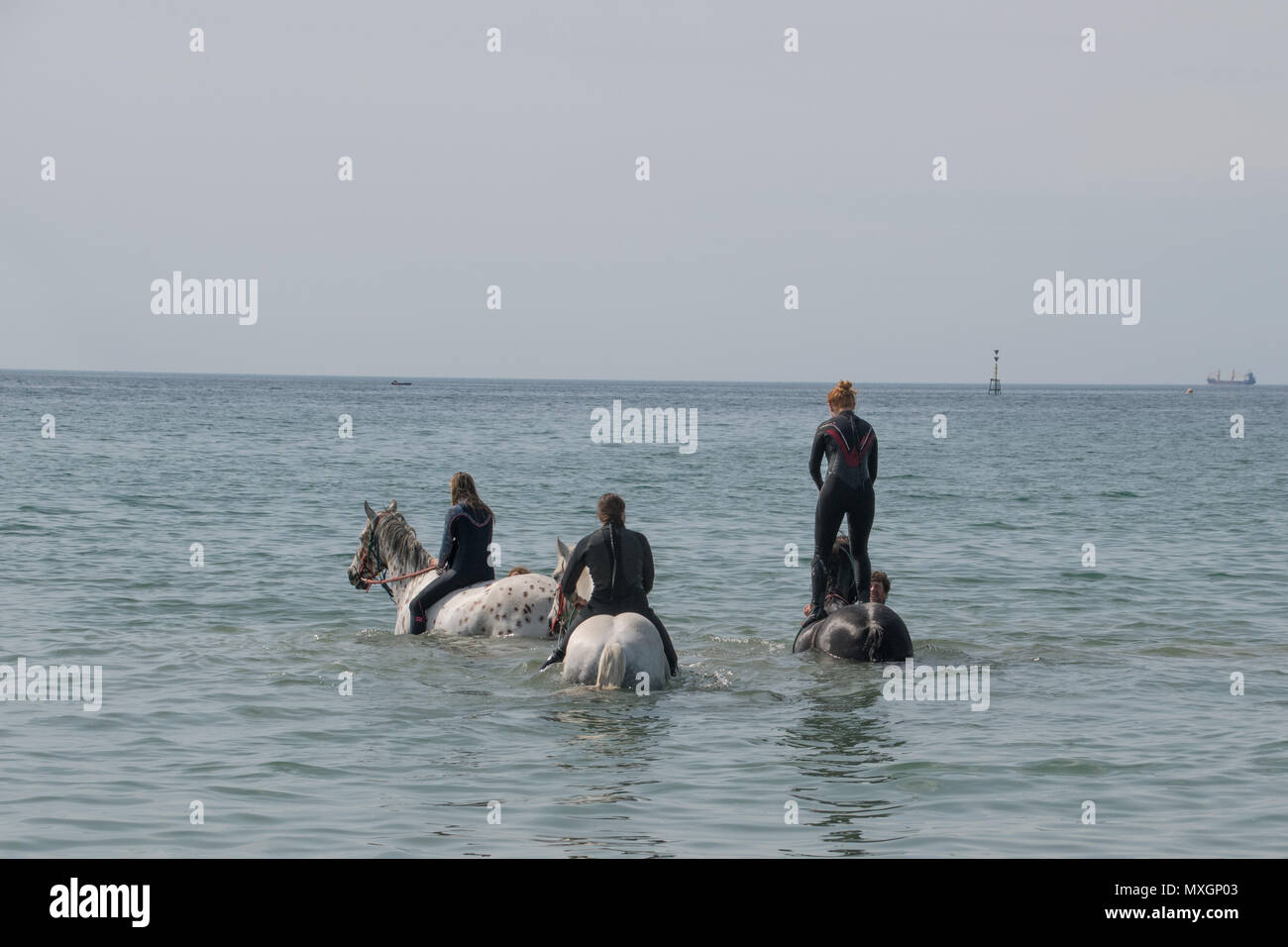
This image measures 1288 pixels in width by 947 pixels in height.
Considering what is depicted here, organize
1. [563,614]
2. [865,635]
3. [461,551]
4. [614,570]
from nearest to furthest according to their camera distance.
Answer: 1. [614,570]
2. [563,614]
3. [865,635]
4. [461,551]

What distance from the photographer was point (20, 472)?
40.8 metres

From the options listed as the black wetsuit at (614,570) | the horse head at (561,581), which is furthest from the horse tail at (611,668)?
the horse head at (561,581)

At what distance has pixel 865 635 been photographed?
13.5 meters

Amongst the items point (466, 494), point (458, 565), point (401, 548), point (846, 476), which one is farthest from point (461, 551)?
point (846, 476)

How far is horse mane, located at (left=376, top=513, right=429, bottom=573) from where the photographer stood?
15.3 m

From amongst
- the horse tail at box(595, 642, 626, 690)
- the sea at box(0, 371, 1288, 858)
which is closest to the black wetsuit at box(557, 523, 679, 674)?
the horse tail at box(595, 642, 626, 690)

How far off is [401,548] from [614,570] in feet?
12.9

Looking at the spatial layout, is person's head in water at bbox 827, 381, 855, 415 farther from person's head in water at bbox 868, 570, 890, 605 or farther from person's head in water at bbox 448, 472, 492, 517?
person's head in water at bbox 448, 472, 492, 517

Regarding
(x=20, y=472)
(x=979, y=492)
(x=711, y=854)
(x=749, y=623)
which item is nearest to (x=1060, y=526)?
(x=979, y=492)

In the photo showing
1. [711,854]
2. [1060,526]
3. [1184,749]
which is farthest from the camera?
[1060,526]

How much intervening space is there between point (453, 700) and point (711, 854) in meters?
4.53

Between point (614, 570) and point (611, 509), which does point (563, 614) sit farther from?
point (611, 509)

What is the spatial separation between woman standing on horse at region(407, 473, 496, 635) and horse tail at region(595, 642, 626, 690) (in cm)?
311
